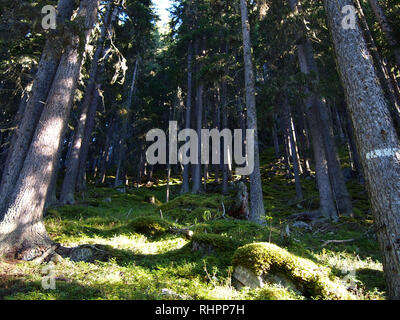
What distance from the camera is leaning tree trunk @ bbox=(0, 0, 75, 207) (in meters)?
6.75

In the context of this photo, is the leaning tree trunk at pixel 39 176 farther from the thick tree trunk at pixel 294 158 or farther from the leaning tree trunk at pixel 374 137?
the thick tree trunk at pixel 294 158

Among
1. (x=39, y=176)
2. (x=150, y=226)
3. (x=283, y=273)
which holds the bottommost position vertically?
(x=283, y=273)

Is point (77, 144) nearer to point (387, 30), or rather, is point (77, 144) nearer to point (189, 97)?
point (189, 97)

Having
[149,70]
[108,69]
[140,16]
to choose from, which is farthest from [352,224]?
[149,70]

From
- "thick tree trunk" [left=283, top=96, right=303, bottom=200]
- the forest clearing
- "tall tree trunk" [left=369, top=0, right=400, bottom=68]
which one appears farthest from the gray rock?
"tall tree trunk" [left=369, top=0, right=400, bottom=68]

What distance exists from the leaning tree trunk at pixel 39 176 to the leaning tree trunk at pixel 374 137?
6811 mm

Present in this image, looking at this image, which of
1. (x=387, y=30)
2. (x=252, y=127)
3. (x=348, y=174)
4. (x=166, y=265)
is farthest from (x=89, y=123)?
(x=348, y=174)

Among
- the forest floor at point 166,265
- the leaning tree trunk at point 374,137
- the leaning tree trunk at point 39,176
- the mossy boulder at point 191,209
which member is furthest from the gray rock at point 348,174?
the leaning tree trunk at point 39,176

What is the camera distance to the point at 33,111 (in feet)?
23.0

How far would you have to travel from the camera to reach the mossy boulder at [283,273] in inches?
151

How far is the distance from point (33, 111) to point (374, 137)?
8.21m
